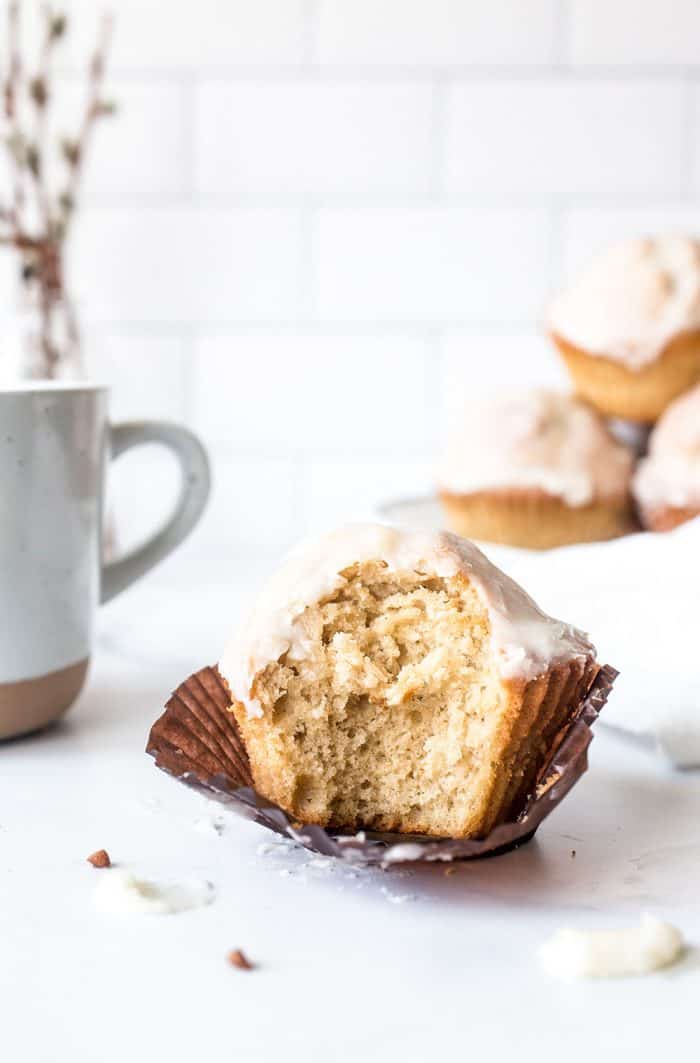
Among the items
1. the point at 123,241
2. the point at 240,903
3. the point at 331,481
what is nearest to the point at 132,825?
the point at 240,903

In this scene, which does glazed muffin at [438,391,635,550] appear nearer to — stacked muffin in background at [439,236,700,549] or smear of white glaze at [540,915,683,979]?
stacked muffin in background at [439,236,700,549]

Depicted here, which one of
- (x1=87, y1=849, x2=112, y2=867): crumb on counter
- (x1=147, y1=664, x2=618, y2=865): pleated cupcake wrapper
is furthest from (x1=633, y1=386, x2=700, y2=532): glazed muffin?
(x1=87, y1=849, x2=112, y2=867): crumb on counter

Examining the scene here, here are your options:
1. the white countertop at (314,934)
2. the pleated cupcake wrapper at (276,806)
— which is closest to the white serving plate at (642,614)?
the white countertop at (314,934)

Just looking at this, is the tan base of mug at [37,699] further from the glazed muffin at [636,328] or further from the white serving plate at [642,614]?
the glazed muffin at [636,328]

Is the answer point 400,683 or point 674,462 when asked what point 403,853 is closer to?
point 400,683

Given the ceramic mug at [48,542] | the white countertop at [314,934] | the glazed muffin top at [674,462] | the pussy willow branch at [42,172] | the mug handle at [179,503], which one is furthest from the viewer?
the pussy willow branch at [42,172]

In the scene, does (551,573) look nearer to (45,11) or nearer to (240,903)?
(240,903)
